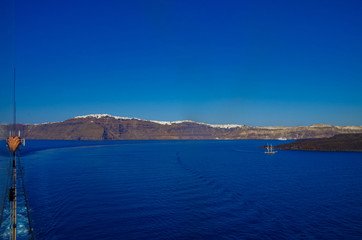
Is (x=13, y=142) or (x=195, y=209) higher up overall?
(x=13, y=142)

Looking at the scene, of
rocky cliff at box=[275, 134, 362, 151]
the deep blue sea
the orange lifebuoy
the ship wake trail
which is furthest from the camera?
rocky cliff at box=[275, 134, 362, 151]

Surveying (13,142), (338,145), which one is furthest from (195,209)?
(338,145)

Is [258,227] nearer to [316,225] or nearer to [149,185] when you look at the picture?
[316,225]

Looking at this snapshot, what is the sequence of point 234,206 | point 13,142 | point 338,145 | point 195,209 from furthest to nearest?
1. point 338,145
2. point 234,206
3. point 195,209
4. point 13,142

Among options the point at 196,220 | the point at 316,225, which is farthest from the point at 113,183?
the point at 316,225

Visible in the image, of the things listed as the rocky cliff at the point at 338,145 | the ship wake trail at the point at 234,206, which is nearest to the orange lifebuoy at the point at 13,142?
the ship wake trail at the point at 234,206

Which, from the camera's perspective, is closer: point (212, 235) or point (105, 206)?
point (212, 235)

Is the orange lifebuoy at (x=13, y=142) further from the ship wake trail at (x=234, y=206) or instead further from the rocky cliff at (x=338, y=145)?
the rocky cliff at (x=338, y=145)

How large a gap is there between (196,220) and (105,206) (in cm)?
665

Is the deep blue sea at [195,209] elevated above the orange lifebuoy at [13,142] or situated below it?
below

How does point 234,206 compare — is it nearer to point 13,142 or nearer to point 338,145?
point 13,142

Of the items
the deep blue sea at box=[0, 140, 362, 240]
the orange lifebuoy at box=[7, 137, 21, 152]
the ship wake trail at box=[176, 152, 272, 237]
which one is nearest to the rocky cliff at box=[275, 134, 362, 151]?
the deep blue sea at box=[0, 140, 362, 240]

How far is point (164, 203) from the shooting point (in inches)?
742

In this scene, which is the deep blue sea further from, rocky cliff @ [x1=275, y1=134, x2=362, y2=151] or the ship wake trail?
rocky cliff @ [x1=275, y1=134, x2=362, y2=151]
